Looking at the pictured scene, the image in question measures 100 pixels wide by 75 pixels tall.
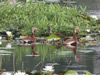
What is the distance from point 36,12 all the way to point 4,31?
1513mm

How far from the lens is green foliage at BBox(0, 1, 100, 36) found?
1202 cm

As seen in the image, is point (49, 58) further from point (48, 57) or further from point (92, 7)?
point (92, 7)

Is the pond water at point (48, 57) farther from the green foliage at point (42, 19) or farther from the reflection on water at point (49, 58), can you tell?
the green foliage at point (42, 19)

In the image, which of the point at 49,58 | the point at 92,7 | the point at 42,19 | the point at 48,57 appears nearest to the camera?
the point at 49,58

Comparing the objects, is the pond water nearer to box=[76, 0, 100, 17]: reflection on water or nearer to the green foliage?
the green foliage

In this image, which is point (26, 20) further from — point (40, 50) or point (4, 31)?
point (40, 50)

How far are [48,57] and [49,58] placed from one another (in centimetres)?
14

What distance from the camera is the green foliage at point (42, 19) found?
1202 centimetres

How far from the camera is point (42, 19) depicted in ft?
41.8

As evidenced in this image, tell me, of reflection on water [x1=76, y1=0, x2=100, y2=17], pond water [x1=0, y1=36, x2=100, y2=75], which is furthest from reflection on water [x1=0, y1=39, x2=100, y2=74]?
reflection on water [x1=76, y1=0, x2=100, y2=17]

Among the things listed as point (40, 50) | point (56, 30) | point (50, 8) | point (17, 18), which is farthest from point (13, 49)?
point (50, 8)

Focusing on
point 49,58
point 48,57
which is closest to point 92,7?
point 48,57

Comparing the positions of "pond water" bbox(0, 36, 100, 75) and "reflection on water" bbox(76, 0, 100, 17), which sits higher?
"reflection on water" bbox(76, 0, 100, 17)

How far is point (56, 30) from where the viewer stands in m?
12.0
